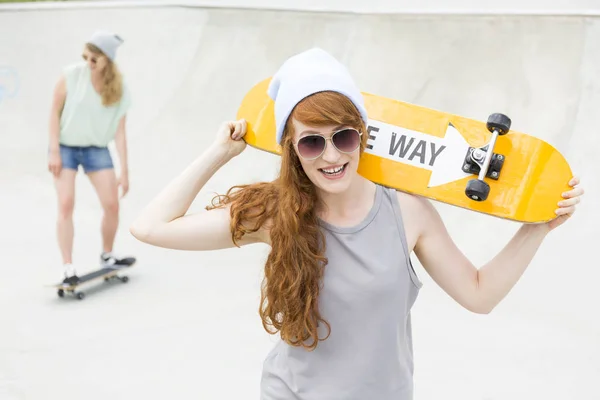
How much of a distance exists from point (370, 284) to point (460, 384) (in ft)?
8.77

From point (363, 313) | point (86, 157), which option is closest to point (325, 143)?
point (363, 313)

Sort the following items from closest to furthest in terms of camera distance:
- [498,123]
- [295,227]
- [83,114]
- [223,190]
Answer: [295,227], [498,123], [83,114], [223,190]

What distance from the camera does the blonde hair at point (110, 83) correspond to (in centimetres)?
608

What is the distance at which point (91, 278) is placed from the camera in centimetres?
596

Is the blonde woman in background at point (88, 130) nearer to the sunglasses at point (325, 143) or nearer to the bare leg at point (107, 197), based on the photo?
the bare leg at point (107, 197)

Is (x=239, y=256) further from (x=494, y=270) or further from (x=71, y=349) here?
(x=494, y=270)

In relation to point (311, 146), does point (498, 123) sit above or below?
above

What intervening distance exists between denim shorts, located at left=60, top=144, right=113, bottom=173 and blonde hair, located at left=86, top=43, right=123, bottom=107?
0.40m

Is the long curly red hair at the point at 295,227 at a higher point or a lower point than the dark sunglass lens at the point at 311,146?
lower

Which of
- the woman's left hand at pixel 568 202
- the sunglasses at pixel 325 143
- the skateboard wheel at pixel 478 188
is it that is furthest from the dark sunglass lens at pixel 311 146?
the woman's left hand at pixel 568 202

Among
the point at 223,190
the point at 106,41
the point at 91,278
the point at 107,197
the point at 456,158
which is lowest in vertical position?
the point at 91,278

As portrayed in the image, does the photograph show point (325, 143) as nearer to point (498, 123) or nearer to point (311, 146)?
point (311, 146)

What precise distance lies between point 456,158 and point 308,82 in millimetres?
711

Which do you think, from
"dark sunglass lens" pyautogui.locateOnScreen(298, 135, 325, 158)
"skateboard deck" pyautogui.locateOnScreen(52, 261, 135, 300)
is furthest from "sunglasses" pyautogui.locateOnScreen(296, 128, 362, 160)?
"skateboard deck" pyautogui.locateOnScreen(52, 261, 135, 300)
